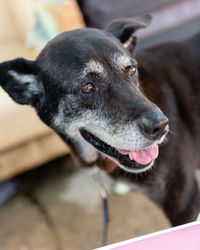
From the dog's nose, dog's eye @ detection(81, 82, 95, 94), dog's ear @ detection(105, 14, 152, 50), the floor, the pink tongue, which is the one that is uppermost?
dog's ear @ detection(105, 14, 152, 50)

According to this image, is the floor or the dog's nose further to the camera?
the floor

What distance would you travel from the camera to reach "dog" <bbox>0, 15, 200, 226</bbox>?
101 cm

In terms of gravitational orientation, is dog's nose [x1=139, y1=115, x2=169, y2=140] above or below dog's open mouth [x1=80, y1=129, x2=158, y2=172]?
above

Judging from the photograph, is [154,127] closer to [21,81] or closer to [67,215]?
[21,81]

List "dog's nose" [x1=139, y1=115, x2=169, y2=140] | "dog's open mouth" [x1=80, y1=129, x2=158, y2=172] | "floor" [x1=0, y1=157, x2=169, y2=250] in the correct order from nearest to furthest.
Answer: "dog's nose" [x1=139, y1=115, x2=169, y2=140] < "dog's open mouth" [x1=80, y1=129, x2=158, y2=172] < "floor" [x1=0, y1=157, x2=169, y2=250]

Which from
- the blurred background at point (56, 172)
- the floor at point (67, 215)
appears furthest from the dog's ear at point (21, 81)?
the floor at point (67, 215)

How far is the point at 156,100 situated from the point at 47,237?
1.11 m

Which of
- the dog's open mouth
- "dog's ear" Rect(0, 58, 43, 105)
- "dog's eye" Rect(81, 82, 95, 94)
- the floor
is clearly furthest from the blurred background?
"dog's eye" Rect(81, 82, 95, 94)

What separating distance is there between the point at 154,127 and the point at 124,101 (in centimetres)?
15

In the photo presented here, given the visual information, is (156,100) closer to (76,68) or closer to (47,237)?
(76,68)

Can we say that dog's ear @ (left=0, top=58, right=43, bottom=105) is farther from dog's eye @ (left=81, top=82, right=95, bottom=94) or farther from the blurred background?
the blurred background

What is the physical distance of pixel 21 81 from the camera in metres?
1.18

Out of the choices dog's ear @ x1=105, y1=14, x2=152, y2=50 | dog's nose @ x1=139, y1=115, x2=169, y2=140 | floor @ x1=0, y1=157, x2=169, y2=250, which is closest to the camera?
dog's nose @ x1=139, y1=115, x2=169, y2=140

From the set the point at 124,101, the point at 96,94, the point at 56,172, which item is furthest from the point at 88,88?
the point at 56,172
